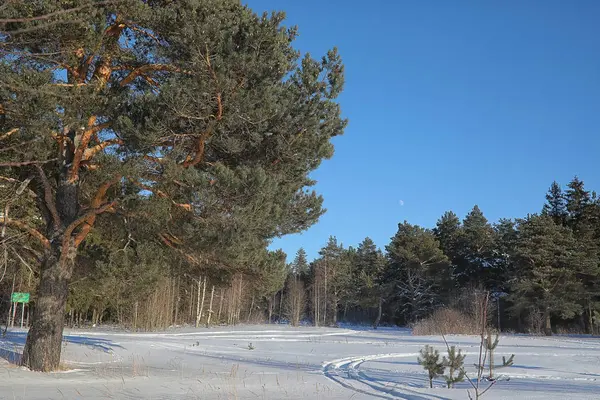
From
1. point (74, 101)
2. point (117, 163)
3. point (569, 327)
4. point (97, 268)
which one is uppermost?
point (74, 101)

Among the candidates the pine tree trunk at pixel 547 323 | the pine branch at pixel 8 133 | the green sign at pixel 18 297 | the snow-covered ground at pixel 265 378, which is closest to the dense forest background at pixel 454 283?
the pine tree trunk at pixel 547 323

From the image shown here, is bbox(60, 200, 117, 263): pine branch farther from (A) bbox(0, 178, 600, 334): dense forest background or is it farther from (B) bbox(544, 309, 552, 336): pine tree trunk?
(B) bbox(544, 309, 552, 336): pine tree trunk

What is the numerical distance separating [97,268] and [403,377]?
755 centimetres

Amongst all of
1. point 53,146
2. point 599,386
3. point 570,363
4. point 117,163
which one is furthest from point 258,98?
point 570,363

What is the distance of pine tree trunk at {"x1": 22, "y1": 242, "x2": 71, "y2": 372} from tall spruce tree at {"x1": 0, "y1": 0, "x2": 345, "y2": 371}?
0.07 feet

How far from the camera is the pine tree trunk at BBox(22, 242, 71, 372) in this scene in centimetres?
1002

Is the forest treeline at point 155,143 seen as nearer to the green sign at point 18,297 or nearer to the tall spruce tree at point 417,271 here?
the green sign at point 18,297

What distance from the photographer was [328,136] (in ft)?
35.1

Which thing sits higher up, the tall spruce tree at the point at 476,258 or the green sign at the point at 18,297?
the tall spruce tree at the point at 476,258

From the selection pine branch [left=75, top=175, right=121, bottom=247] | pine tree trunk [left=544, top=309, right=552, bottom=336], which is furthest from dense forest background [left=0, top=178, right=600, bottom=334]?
pine branch [left=75, top=175, right=121, bottom=247]

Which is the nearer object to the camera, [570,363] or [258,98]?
[258,98]

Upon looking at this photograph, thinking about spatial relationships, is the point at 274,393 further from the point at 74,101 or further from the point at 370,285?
the point at 370,285

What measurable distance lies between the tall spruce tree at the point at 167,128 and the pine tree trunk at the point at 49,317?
2cm

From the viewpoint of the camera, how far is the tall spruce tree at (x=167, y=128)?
8914 millimetres
